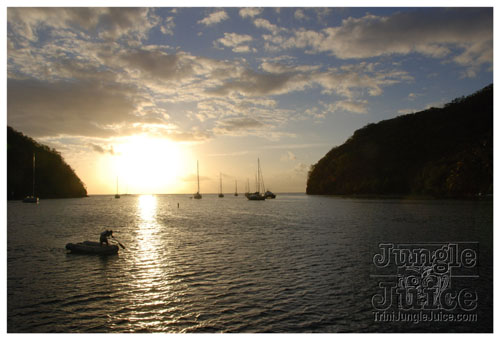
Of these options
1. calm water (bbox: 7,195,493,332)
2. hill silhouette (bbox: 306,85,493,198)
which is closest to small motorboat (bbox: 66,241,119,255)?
calm water (bbox: 7,195,493,332)

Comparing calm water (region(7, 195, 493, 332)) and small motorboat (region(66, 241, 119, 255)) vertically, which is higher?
small motorboat (region(66, 241, 119, 255))

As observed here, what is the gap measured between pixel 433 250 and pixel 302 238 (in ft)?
47.4

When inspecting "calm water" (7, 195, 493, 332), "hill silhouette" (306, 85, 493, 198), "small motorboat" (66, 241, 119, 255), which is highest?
"hill silhouette" (306, 85, 493, 198)


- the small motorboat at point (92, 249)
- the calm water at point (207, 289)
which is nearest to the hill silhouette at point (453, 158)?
the calm water at point (207, 289)

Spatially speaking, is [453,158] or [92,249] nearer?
[92,249]

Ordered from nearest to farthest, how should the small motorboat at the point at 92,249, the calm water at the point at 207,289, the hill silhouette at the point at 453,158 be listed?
the calm water at the point at 207,289 → the small motorboat at the point at 92,249 → the hill silhouette at the point at 453,158

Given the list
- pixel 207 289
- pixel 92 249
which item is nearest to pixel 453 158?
pixel 207 289

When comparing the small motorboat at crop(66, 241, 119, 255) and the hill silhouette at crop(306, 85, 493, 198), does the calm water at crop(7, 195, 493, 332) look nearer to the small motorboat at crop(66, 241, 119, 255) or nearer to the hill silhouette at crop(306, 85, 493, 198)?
the small motorboat at crop(66, 241, 119, 255)

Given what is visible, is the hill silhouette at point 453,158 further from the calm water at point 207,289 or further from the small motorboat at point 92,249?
the small motorboat at point 92,249

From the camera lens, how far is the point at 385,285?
65.0 ft

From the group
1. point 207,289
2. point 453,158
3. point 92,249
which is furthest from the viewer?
point 453,158

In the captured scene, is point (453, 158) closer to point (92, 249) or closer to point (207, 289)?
point (207, 289)

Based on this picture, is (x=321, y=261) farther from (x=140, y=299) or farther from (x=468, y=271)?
(x=140, y=299)

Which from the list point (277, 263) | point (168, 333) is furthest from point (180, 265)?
point (168, 333)
